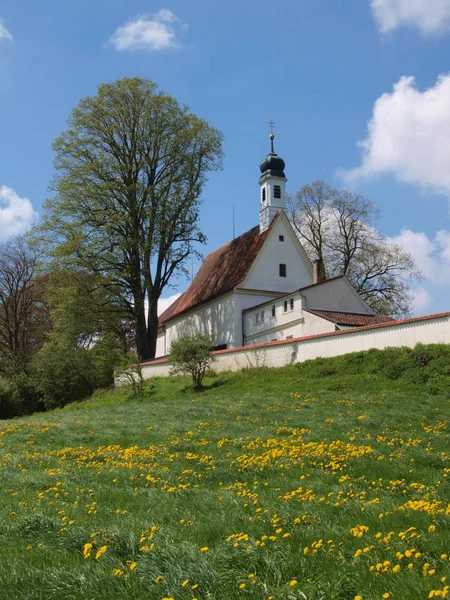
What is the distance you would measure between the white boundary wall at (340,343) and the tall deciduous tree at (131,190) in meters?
10.6

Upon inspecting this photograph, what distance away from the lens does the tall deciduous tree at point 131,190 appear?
38656 mm

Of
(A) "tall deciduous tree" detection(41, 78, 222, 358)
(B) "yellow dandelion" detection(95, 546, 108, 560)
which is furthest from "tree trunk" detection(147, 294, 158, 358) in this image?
(B) "yellow dandelion" detection(95, 546, 108, 560)

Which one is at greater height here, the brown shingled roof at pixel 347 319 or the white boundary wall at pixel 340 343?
the brown shingled roof at pixel 347 319

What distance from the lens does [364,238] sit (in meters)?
48.7

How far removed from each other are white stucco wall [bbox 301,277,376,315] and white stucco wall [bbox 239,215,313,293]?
6.51 m

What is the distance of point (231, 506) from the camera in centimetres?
660

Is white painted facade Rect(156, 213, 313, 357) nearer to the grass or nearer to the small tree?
the small tree

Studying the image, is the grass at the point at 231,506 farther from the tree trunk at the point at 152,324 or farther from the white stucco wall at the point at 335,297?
the tree trunk at the point at 152,324

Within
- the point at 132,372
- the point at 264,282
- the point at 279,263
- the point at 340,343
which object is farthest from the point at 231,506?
the point at 279,263

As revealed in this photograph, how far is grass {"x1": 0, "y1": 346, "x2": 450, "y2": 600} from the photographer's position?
414 cm

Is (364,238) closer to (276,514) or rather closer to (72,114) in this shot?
(72,114)

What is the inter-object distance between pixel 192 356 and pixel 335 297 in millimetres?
14042

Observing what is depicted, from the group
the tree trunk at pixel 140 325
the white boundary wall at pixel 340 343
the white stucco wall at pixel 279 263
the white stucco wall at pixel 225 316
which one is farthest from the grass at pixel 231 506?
the white stucco wall at pixel 279 263

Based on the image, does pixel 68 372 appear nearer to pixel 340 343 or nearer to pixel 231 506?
pixel 340 343
